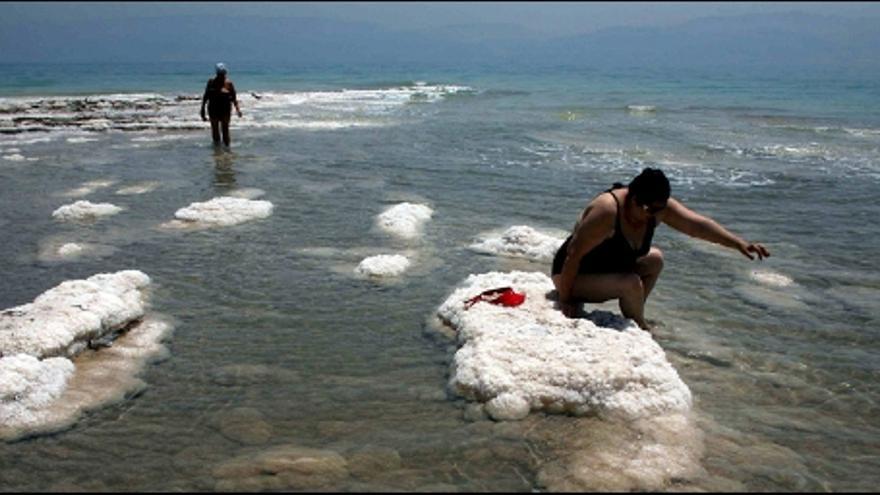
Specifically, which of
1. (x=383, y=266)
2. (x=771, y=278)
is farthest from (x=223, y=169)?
(x=771, y=278)

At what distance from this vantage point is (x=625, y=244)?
5.23m

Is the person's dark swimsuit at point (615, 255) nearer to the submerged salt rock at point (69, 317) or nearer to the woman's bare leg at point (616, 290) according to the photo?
the woman's bare leg at point (616, 290)

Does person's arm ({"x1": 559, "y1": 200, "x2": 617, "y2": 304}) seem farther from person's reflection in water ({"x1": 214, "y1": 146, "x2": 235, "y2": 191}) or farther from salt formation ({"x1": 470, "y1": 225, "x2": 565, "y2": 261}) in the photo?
person's reflection in water ({"x1": 214, "y1": 146, "x2": 235, "y2": 191})

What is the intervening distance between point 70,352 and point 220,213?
4.48 metres

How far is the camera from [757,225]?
9.77 metres

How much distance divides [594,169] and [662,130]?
31.8 feet

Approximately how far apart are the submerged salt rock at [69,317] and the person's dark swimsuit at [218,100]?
34.7 ft

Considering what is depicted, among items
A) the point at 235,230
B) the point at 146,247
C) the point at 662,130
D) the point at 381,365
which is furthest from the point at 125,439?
the point at 662,130

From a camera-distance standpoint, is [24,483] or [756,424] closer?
[24,483]

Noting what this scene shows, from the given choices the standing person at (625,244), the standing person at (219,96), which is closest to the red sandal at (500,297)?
the standing person at (625,244)

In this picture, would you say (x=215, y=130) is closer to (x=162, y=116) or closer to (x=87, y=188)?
(x=87, y=188)

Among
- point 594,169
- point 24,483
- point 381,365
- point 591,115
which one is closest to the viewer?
point 24,483

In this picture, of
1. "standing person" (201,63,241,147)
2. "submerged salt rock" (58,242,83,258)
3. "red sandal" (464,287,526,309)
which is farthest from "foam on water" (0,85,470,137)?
"red sandal" (464,287,526,309)

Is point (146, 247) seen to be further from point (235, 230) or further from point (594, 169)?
point (594, 169)
